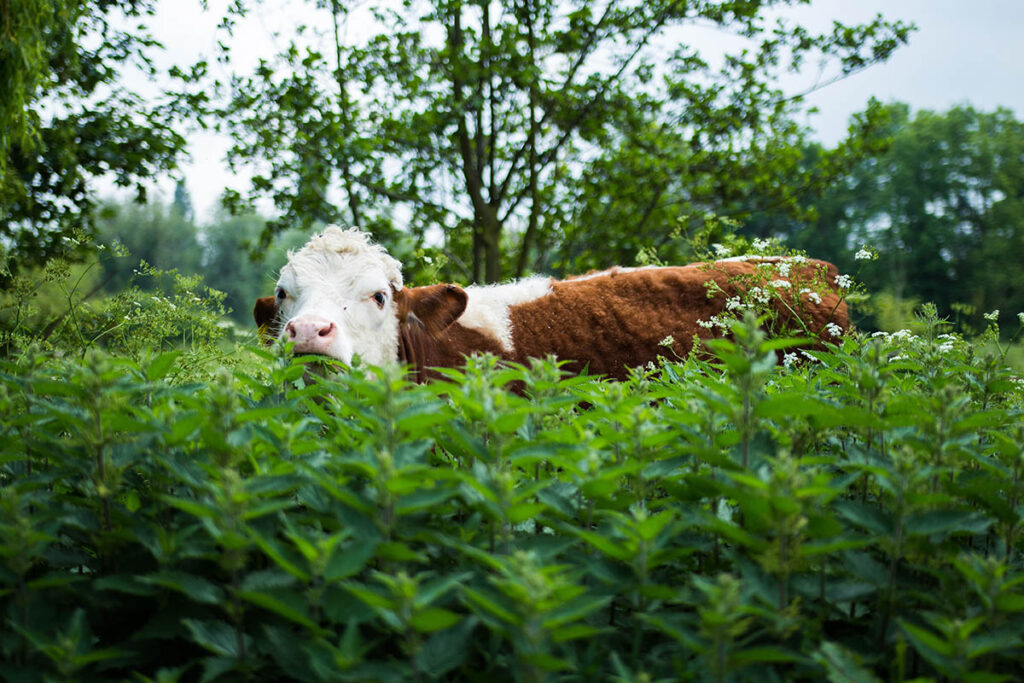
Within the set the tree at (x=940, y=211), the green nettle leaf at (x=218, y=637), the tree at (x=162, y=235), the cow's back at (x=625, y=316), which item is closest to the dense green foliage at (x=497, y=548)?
the green nettle leaf at (x=218, y=637)

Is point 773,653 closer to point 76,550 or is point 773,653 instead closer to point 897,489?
point 897,489

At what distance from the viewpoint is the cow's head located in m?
4.35

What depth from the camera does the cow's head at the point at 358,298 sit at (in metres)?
4.35

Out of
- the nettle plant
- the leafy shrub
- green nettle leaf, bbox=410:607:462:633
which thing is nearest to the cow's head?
the leafy shrub

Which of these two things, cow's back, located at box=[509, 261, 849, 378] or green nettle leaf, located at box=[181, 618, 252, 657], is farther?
cow's back, located at box=[509, 261, 849, 378]

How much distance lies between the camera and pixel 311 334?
150 inches

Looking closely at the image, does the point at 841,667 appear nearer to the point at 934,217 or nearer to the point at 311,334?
the point at 311,334

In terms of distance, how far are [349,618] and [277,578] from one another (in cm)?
15

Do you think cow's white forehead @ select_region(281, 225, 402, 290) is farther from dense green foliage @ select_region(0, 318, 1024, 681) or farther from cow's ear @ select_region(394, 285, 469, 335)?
dense green foliage @ select_region(0, 318, 1024, 681)

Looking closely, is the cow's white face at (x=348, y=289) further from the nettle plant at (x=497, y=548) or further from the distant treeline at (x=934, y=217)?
the distant treeline at (x=934, y=217)

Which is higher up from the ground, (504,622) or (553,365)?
(553,365)

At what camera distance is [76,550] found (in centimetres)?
140

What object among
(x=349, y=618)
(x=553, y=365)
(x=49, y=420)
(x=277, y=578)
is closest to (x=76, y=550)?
(x=49, y=420)

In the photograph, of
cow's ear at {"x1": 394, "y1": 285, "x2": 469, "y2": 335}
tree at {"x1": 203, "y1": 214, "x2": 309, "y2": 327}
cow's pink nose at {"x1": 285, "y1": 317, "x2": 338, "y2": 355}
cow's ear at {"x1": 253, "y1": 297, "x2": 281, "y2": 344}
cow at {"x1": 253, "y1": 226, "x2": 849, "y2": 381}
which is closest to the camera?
cow's pink nose at {"x1": 285, "y1": 317, "x2": 338, "y2": 355}
